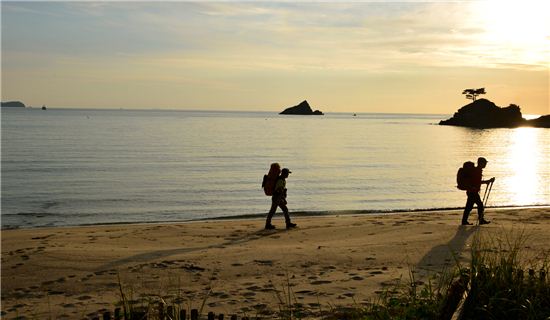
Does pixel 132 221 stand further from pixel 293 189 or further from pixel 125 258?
pixel 293 189

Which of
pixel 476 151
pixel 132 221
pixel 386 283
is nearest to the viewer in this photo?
pixel 386 283

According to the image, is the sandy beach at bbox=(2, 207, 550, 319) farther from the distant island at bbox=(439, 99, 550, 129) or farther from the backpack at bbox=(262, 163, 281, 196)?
the distant island at bbox=(439, 99, 550, 129)

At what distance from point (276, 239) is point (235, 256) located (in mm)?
2312

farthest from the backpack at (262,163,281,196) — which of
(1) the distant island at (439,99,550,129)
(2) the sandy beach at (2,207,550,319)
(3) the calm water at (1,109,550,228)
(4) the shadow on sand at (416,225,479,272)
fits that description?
(1) the distant island at (439,99,550,129)

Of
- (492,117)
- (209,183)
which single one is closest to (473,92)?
(492,117)

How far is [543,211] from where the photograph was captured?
758 inches

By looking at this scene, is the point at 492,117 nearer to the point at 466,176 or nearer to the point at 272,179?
the point at 466,176

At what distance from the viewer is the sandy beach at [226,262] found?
861 centimetres

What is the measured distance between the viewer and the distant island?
12800 cm

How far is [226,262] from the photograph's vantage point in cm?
1103

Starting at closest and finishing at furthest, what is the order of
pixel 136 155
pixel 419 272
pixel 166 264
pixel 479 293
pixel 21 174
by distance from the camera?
pixel 479 293 < pixel 419 272 < pixel 166 264 < pixel 21 174 < pixel 136 155

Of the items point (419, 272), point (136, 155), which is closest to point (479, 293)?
point (419, 272)

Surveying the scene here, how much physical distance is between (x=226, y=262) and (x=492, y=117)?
129 meters

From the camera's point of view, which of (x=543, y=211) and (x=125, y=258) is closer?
(x=125, y=258)
